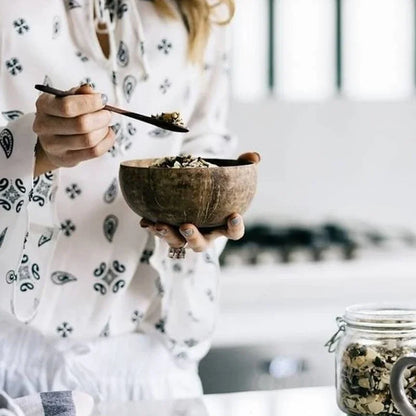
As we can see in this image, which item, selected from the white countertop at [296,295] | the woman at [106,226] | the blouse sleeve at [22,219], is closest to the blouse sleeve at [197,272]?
the woman at [106,226]

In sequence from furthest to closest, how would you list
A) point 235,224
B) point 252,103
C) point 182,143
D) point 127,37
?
1. point 252,103
2. point 182,143
3. point 127,37
4. point 235,224

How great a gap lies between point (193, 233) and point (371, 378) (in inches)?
11.2

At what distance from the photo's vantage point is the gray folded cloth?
1036 millimetres

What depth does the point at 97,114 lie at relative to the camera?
3.34 ft

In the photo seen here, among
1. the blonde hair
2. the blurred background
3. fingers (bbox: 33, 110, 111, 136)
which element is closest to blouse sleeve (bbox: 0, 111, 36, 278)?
fingers (bbox: 33, 110, 111, 136)

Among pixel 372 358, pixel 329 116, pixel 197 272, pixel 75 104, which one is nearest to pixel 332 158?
pixel 329 116

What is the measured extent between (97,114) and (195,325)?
591mm

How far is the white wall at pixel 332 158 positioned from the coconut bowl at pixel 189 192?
1.78m

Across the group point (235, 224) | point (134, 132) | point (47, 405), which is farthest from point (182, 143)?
point (47, 405)

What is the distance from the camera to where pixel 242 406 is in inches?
46.3

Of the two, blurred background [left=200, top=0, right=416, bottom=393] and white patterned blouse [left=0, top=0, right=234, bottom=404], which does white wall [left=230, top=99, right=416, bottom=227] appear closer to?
blurred background [left=200, top=0, right=416, bottom=393]

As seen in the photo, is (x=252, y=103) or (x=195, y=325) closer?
(x=195, y=325)

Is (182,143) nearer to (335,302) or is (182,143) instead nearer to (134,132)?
(134,132)

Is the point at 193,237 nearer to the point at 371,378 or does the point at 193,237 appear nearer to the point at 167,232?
the point at 167,232
